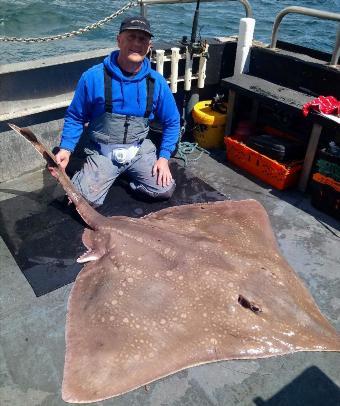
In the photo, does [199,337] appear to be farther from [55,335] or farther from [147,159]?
[147,159]

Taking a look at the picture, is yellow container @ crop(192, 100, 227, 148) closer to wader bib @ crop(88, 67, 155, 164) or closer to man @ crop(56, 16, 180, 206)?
man @ crop(56, 16, 180, 206)

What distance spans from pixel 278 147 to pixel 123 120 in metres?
2.21

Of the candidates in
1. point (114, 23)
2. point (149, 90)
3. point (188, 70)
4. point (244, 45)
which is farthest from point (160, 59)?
point (114, 23)

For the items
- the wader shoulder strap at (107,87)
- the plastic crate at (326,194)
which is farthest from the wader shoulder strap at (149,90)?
the plastic crate at (326,194)

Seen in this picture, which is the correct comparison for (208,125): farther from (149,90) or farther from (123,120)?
(123,120)

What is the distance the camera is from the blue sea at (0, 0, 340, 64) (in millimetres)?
15625

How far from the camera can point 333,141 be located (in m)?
5.15

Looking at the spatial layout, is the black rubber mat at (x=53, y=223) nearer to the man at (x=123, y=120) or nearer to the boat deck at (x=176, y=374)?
the boat deck at (x=176, y=374)

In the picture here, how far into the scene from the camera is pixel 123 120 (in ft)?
16.0

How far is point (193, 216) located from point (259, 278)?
3.96 feet

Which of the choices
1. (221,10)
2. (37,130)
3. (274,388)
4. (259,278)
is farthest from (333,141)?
(221,10)

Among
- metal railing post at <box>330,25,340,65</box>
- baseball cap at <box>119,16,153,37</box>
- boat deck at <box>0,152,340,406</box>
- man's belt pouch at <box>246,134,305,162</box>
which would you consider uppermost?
baseball cap at <box>119,16,153,37</box>

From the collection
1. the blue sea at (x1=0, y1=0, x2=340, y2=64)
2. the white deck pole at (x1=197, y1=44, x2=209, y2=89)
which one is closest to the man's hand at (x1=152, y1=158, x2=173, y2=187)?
the white deck pole at (x1=197, y1=44, x2=209, y2=89)

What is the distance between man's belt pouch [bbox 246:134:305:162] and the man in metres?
1.29
